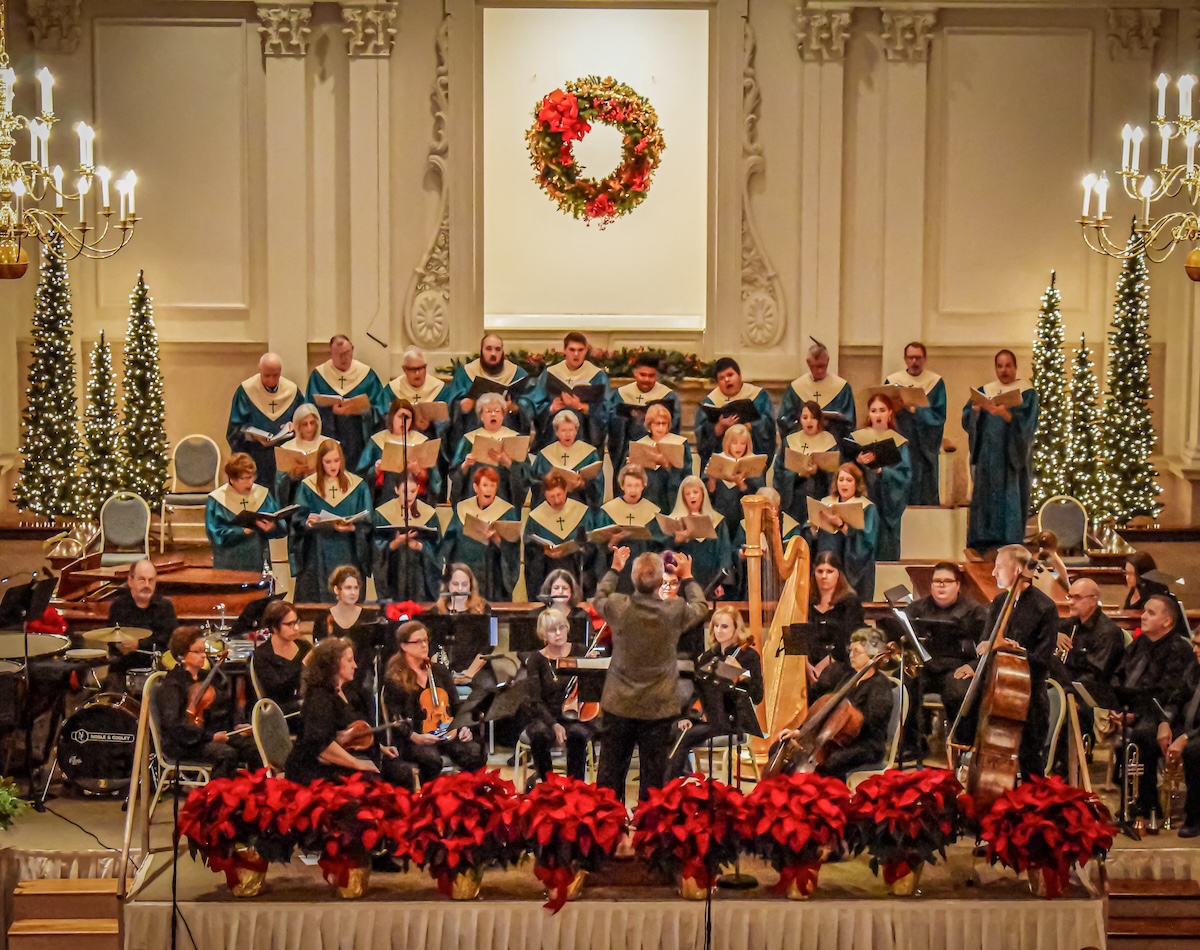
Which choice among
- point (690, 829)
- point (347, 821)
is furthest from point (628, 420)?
point (347, 821)

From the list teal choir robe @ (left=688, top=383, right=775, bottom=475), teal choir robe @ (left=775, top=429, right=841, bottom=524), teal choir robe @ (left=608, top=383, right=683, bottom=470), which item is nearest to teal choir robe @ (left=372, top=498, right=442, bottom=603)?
teal choir robe @ (left=608, top=383, right=683, bottom=470)

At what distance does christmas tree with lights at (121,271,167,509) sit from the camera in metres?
14.0

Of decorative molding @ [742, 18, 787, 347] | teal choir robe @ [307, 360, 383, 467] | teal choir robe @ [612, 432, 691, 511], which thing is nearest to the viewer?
teal choir robe @ [612, 432, 691, 511]

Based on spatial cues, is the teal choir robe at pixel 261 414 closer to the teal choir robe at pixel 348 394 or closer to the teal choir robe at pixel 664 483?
the teal choir robe at pixel 348 394

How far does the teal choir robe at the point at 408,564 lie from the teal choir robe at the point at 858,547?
94.6 inches

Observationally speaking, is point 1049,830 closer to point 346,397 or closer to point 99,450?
point 346,397

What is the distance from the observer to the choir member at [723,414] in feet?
42.1

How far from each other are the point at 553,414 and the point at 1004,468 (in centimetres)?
317

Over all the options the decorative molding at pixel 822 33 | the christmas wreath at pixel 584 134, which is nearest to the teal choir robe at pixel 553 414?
the christmas wreath at pixel 584 134

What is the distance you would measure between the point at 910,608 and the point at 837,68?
19.8 feet

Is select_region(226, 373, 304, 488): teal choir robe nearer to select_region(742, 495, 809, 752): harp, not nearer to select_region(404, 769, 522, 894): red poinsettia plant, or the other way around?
select_region(742, 495, 809, 752): harp

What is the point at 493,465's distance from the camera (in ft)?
40.5

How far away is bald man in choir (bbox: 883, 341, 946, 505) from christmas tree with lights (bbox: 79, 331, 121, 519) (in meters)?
5.72

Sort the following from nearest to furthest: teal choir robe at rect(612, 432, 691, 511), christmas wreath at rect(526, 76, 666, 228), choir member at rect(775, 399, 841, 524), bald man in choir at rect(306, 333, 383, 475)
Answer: choir member at rect(775, 399, 841, 524) → teal choir robe at rect(612, 432, 691, 511) → bald man in choir at rect(306, 333, 383, 475) → christmas wreath at rect(526, 76, 666, 228)
